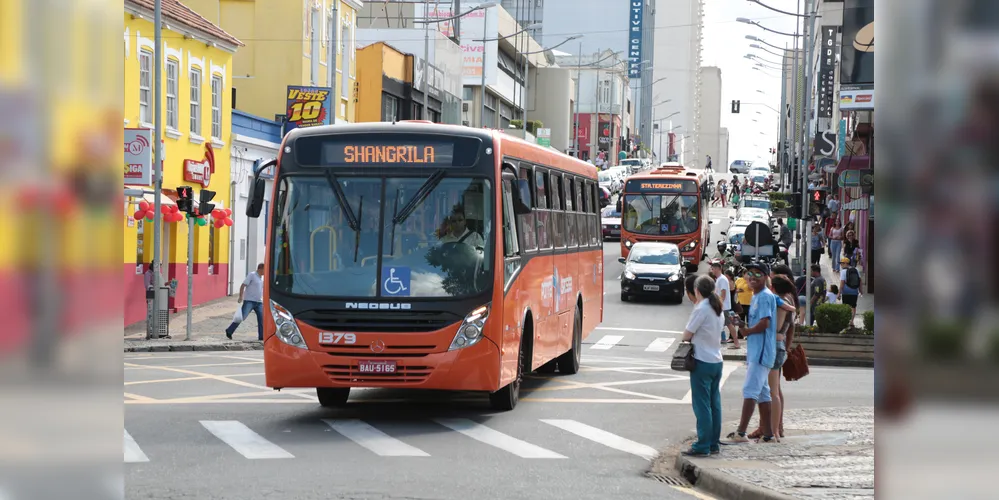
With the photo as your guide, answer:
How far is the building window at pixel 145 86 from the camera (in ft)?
96.2

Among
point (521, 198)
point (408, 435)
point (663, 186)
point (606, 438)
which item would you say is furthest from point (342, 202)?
point (663, 186)

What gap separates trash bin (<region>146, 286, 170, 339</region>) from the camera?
1101 inches

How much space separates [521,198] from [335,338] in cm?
312

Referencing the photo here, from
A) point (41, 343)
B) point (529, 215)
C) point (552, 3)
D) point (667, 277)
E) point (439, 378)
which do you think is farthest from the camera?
point (552, 3)

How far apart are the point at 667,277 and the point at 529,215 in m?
25.1

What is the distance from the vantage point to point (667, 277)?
41812 millimetres

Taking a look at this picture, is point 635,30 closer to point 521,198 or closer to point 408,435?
point 521,198

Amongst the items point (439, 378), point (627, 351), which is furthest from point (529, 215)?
point (627, 351)

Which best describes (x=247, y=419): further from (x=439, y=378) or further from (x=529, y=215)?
(x=529, y=215)

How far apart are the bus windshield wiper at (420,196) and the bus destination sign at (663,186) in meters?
35.8

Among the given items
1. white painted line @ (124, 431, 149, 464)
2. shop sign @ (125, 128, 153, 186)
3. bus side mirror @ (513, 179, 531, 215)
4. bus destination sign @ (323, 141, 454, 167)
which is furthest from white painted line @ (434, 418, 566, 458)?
shop sign @ (125, 128, 153, 186)

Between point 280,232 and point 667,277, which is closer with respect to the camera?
point 280,232

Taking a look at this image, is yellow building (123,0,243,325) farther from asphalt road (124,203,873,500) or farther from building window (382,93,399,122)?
building window (382,93,399,122)

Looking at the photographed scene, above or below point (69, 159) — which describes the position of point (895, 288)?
below
